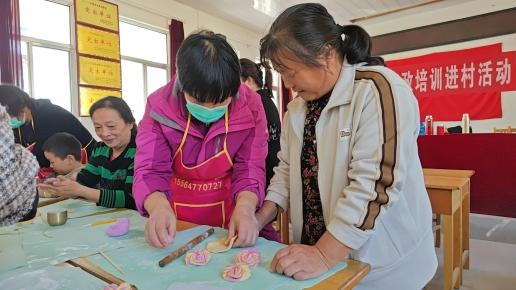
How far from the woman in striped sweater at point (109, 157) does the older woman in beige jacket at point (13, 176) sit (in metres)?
0.86

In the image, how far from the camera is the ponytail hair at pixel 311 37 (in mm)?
781

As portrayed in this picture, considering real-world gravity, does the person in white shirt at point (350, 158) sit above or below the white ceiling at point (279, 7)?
below

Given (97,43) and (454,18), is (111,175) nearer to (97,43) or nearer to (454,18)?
(97,43)

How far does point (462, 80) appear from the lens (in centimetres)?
544

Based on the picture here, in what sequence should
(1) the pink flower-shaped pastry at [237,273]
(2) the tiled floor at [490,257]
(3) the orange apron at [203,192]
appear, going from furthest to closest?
(2) the tiled floor at [490,257] < (3) the orange apron at [203,192] < (1) the pink flower-shaped pastry at [237,273]

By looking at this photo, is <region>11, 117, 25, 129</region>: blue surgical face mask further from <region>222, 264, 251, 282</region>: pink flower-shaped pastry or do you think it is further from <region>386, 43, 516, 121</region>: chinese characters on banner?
<region>386, 43, 516, 121</region>: chinese characters on banner

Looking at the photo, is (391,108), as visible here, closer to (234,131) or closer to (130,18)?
(234,131)

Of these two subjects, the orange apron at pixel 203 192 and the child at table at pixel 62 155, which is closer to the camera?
the orange apron at pixel 203 192

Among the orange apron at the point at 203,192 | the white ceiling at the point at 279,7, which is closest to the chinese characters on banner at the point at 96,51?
the white ceiling at the point at 279,7

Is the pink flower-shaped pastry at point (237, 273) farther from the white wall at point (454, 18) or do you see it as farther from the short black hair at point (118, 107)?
the white wall at point (454, 18)

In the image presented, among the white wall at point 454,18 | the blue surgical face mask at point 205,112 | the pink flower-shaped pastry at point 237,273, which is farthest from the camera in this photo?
the white wall at point 454,18

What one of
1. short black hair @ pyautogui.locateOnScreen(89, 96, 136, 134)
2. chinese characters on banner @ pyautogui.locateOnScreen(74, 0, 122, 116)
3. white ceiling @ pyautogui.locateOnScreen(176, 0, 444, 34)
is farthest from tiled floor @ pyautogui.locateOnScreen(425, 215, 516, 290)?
chinese characters on banner @ pyautogui.locateOnScreen(74, 0, 122, 116)

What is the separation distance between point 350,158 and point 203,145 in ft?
1.62

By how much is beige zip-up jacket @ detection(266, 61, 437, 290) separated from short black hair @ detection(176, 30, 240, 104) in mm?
217
